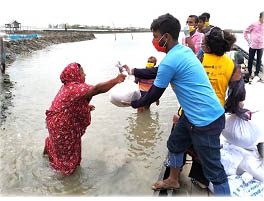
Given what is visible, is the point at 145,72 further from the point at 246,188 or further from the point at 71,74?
the point at 246,188

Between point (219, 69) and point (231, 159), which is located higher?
point (219, 69)

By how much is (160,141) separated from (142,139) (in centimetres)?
32

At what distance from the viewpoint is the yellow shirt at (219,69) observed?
8.34 feet

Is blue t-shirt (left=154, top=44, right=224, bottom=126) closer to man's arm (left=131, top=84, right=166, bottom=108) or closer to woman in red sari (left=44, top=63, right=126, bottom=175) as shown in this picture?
man's arm (left=131, top=84, right=166, bottom=108)

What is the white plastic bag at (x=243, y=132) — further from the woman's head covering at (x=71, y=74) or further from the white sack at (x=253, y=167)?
the woman's head covering at (x=71, y=74)

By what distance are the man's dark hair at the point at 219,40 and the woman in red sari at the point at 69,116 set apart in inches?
48.6

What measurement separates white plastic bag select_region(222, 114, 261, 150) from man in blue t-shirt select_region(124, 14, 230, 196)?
24.5 inches

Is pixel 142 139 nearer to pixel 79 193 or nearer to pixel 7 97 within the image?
pixel 79 193

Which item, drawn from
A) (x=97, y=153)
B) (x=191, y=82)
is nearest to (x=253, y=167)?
(x=191, y=82)

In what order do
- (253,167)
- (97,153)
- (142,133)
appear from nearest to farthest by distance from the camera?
1. (253,167)
2. (97,153)
3. (142,133)

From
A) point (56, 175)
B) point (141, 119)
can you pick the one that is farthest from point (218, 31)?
point (141, 119)

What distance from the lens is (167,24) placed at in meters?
2.21

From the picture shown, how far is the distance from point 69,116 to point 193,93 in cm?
155

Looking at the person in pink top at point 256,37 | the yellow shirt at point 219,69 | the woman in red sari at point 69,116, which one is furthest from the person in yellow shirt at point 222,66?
the person in pink top at point 256,37
